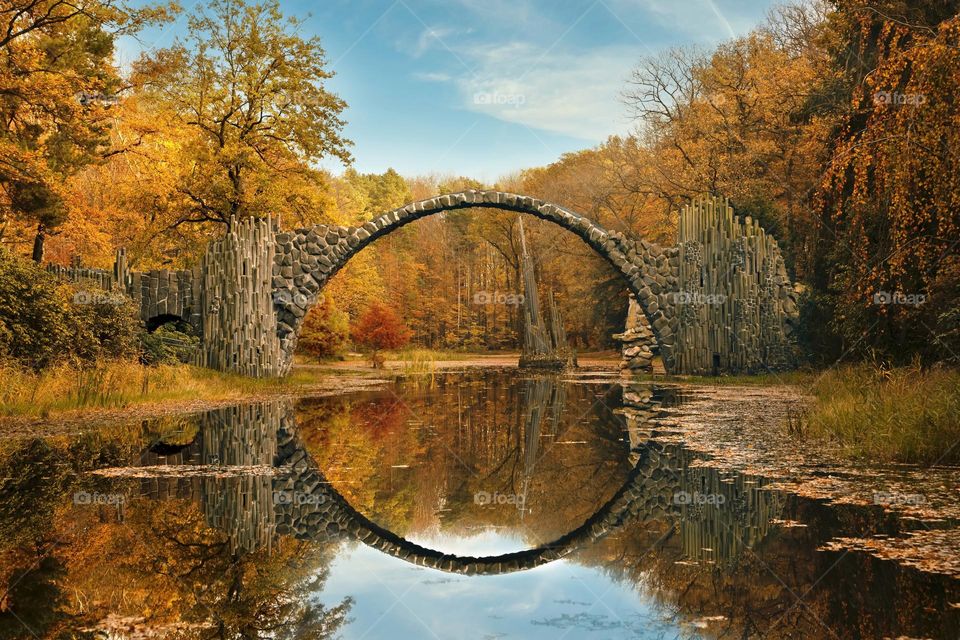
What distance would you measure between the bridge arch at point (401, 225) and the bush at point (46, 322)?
16.2ft

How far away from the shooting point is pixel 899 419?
7012mm

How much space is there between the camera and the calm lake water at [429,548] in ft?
10.1

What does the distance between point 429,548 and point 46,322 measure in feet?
28.7

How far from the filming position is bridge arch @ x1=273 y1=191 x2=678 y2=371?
56.9ft

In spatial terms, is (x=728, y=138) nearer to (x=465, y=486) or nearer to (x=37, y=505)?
(x=465, y=486)

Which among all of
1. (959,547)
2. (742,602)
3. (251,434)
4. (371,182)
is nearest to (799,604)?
(742,602)

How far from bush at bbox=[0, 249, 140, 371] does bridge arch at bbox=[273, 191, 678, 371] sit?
16.2 ft

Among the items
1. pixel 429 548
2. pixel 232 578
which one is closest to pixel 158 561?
pixel 232 578

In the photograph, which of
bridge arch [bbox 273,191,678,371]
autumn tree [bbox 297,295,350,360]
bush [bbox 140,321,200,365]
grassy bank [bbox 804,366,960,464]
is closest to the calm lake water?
grassy bank [bbox 804,366,960,464]

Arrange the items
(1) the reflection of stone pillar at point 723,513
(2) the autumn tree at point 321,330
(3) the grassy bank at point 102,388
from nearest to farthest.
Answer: (1) the reflection of stone pillar at point 723,513, (3) the grassy bank at point 102,388, (2) the autumn tree at point 321,330

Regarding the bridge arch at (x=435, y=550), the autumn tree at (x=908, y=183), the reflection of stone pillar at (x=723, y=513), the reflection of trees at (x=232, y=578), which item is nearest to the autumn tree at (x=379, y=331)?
the autumn tree at (x=908, y=183)

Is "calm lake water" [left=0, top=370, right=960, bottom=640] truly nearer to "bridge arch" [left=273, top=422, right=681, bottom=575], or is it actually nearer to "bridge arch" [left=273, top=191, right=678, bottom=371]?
"bridge arch" [left=273, top=422, right=681, bottom=575]

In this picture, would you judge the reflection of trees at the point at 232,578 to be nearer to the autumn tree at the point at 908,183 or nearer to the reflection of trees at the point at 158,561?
the reflection of trees at the point at 158,561

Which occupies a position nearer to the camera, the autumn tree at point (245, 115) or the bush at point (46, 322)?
the bush at point (46, 322)
